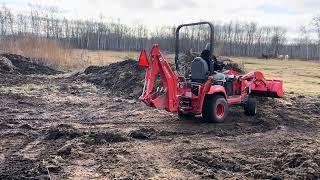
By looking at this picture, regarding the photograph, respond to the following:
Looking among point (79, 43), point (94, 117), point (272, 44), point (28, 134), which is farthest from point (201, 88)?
point (272, 44)

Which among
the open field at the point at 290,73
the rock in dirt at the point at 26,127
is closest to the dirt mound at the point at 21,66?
the open field at the point at 290,73

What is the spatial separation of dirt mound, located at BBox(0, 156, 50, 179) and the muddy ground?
Result: 1 cm

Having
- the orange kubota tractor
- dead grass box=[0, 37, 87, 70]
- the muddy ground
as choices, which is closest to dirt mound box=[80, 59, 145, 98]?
the muddy ground

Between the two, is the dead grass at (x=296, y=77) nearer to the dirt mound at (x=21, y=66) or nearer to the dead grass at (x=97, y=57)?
the dead grass at (x=97, y=57)

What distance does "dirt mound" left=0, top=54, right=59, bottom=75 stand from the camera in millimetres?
25047

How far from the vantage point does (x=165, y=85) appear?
1059 cm

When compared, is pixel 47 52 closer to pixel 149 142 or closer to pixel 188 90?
pixel 188 90

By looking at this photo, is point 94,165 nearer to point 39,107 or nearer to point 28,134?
point 28,134

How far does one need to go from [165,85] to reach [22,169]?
456 cm

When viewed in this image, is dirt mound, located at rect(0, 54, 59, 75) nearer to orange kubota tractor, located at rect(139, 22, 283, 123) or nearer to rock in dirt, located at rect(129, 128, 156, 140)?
orange kubota tractor, located at rect(139, 22, 283, 123)

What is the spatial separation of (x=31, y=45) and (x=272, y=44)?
6880 cm

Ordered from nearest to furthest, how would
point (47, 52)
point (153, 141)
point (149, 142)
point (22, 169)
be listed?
point (22, 169) < point (149, 142) < point (153, 141) < point (47, 52)

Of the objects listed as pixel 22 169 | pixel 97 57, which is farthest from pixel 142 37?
pixel 22 169

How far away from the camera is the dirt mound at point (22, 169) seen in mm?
6426
